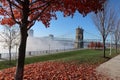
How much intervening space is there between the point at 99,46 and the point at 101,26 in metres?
67.4

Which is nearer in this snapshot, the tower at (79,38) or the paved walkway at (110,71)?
the paved walkway at (110,71)

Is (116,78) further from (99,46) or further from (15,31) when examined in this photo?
(99,46)

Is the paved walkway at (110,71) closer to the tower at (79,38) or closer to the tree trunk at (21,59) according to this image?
the tree trunk at (21,59)

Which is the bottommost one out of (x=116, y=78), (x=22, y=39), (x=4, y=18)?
(x=116, y=78)

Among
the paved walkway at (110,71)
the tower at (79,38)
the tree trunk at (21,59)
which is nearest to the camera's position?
the tree trunk at (21,59)

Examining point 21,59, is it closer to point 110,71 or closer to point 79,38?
point 110,71

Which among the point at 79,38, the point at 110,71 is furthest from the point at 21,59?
the point at 79,38

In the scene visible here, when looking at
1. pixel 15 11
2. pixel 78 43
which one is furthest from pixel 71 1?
pixel 78 43

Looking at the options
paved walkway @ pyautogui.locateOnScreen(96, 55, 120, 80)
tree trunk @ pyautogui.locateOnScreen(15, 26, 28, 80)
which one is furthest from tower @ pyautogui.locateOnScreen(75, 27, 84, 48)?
tree trunk @ pyautogui.locateOnScreen(15, 26, 28, 80)

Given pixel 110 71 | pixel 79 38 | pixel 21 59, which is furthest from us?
pixel 79 38

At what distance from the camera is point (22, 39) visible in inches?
386

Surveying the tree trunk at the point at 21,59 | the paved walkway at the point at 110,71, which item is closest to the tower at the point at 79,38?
the paved walkway at the point at 110,71

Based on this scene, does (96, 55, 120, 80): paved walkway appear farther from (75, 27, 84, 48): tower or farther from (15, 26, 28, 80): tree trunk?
(75, 27, 84, 48): tower

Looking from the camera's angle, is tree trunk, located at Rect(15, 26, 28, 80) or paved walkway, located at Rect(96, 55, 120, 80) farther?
paved walkway, located at Rect(96, 55, 120, 80)
